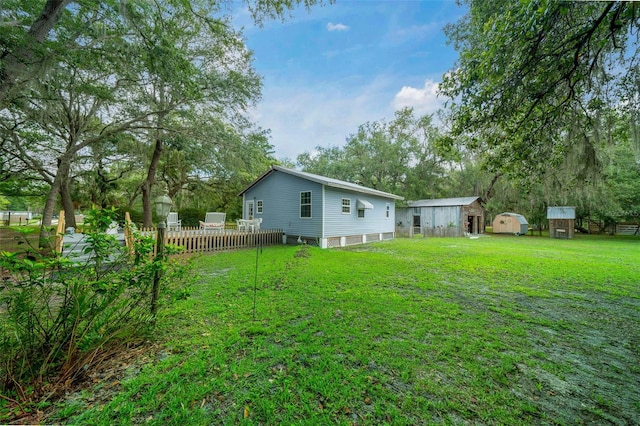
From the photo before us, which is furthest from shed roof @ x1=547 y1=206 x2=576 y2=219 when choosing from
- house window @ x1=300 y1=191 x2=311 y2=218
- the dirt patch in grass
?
house window @ x1=300 y1=191 x2=311 y2=218

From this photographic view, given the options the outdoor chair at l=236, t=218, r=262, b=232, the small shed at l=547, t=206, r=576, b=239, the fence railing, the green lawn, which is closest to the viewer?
the green lawn

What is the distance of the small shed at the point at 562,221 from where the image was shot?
15.4 meters

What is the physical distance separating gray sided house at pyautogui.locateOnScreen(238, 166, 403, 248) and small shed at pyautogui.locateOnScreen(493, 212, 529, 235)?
1209 cm

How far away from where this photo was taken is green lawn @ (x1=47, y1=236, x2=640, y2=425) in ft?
5.71

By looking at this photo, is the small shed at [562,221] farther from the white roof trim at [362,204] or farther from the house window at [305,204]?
the house window at [305,204]

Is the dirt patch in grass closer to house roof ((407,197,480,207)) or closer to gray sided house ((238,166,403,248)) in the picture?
gray sided house ((238,166,403,248))

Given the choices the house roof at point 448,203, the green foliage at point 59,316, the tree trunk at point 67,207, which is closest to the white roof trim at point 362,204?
the house roof at point 448,203

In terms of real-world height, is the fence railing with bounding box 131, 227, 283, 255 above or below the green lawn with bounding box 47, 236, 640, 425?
above

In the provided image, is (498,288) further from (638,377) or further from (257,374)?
(257,374)

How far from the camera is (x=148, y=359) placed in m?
2.35

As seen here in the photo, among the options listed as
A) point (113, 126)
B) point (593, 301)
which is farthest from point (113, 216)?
point (113, 126)

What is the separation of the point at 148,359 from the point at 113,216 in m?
1.42

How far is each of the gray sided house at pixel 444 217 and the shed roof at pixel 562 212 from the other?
4049 millimetres

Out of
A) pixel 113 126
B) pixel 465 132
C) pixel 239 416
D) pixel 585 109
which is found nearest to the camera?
pixel 239 416
